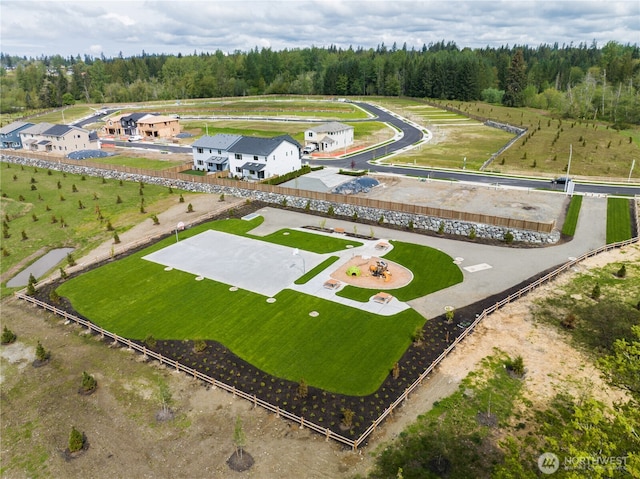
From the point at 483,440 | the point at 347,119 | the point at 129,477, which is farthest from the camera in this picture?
the point at 347,119

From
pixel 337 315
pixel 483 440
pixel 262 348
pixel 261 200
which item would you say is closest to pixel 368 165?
pixel 261 200

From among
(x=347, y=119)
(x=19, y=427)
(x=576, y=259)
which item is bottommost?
(x=19, y=427)

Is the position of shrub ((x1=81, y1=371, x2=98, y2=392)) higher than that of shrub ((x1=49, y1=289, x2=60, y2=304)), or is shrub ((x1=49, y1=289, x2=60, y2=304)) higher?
shrub ((x1=49, y1=289, x2=60, y2=304))

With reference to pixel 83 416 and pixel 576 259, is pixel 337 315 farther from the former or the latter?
pixel 576 259

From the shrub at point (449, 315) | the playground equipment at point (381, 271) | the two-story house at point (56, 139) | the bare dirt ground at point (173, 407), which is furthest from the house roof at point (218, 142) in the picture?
the shrub at point (449, 315)

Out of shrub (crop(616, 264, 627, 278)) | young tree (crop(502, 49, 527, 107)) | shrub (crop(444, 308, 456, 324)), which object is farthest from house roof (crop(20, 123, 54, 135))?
young tree (crop(502, 49, 527, 107))

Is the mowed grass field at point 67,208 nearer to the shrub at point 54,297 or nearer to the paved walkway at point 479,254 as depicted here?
the shrub at point 54,297
